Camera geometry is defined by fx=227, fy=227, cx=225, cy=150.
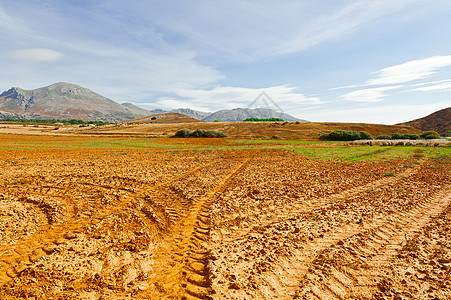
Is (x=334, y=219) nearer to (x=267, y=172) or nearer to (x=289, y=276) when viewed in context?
(x=289, y=276)

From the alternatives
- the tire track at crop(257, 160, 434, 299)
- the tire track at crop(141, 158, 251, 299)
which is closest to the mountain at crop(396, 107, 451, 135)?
the tire track at crop(257, 160, 434, 299)

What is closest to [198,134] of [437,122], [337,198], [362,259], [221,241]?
[337,198]

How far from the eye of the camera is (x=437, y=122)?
98.6 meters

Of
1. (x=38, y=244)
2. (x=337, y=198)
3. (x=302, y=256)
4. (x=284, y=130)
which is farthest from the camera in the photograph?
(x=284, y=130)

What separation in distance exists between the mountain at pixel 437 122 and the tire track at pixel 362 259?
367 ft

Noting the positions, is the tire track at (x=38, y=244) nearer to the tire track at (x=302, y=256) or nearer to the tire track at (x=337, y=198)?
the tire track at (x=302, y=256)

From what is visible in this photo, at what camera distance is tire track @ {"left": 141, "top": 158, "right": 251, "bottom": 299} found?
15.3ft

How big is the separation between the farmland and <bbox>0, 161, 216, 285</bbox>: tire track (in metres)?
0.04

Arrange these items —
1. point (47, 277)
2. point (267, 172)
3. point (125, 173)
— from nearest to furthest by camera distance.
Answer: point (47, 277) → point (125, 173) → point (267, 172)

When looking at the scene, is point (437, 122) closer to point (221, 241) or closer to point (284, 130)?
point (284, 130)

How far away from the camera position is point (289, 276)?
5.14 metres

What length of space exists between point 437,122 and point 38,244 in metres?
135

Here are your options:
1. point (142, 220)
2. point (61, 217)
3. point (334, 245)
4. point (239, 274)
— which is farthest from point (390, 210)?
point (61, 217)

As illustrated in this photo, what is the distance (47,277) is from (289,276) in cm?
526
